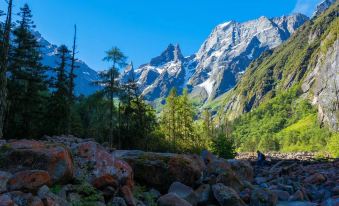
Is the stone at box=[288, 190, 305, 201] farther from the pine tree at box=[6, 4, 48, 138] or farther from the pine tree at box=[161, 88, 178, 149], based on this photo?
the pine tree at box=[161, 88, 178, 149]

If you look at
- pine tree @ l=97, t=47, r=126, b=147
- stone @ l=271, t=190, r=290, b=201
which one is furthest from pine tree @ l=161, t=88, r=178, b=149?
stone @ l=271, t=190, r=290, b=201

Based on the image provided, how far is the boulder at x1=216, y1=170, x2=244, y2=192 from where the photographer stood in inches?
661

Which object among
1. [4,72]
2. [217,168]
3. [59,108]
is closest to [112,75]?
[59,108]

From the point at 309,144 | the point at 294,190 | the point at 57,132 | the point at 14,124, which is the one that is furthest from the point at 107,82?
the point at 309,144

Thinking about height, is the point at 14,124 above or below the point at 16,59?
below

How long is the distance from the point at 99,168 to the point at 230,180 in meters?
6.81

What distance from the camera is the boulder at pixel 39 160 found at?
35.6 ft

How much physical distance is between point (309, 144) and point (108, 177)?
178 m

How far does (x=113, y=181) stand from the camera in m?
12.4

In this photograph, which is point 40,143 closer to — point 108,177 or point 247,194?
point 108,177

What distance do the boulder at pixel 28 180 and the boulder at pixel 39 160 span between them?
70 cm

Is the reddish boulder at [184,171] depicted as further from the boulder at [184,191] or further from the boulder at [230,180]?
the boulder at [230,180]

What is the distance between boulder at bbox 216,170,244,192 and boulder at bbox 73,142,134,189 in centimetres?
→ 510

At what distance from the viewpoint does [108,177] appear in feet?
40.4
